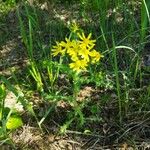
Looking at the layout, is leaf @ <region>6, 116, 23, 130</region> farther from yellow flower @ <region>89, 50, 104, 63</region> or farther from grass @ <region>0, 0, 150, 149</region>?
yellow flower @ <region>89, 50, 104, 63</region>

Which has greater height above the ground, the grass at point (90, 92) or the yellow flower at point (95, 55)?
the yellow flower at point (95, 55)

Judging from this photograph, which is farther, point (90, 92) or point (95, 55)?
point (90, 92)

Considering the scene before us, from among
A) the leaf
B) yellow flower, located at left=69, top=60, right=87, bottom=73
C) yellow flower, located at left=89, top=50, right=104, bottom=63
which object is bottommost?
the leaf

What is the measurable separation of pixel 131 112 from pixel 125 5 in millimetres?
845

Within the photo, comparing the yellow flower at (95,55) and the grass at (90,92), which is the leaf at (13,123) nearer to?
the grass at (90,92)

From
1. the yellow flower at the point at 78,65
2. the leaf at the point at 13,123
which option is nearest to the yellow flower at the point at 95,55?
the yellow flower at the point at 78,65

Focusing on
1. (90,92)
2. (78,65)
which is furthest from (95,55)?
(90,92)

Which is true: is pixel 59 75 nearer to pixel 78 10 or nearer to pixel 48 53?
pixel 48 53

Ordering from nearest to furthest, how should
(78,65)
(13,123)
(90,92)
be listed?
(78,65) → (13,123) → (90,92)

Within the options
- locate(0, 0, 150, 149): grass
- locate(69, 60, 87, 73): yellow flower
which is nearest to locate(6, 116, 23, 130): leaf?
locate(0, 0, 150, 149): grass

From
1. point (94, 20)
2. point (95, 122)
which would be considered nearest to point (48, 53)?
point (94, 20)

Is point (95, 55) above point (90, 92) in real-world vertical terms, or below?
above

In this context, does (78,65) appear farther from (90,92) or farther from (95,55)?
(90,92)

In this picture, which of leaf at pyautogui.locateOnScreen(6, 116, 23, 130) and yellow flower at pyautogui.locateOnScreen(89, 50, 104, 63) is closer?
yellow flower at pyautogui.locateOnScreen(89, 50, 104, 63)
